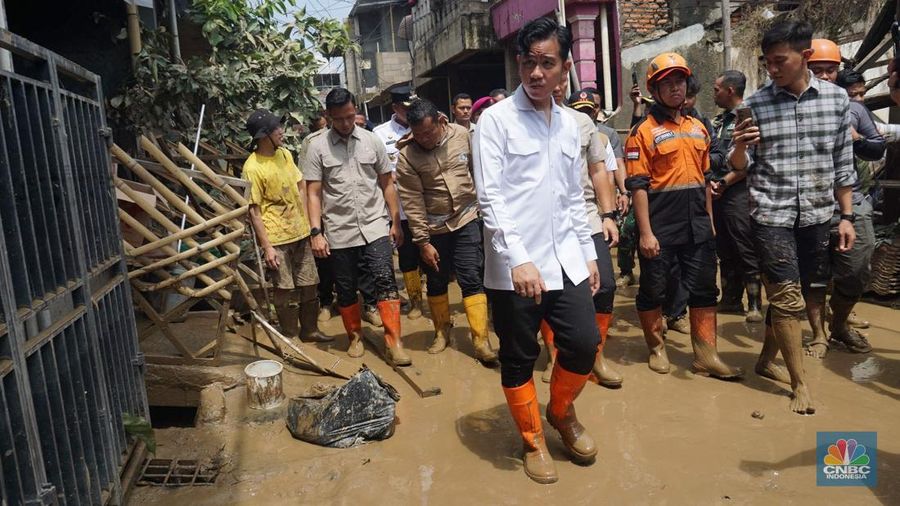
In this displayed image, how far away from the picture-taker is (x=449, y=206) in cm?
455

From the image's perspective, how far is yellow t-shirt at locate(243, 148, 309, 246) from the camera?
5.05 metres

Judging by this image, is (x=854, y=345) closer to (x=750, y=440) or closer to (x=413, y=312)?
(x=750, y=440)

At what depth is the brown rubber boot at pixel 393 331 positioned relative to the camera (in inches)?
183

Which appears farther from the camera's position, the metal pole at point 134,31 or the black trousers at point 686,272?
the metal pole at point 134,31

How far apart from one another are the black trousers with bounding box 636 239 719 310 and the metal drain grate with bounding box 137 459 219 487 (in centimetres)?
282

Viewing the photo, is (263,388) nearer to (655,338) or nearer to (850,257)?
(655,338)

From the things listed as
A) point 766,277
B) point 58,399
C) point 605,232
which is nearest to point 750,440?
point 766,277

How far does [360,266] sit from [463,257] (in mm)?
863

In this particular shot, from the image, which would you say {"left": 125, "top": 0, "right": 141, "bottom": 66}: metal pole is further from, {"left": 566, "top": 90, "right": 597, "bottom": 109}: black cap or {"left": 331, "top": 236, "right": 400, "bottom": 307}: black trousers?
{"left": 566, "top": 90, "right": 597, "bottom": 109}: black cap

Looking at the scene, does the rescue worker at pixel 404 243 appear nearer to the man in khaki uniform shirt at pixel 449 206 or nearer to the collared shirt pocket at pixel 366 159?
the collared shirt pocket at pixel 366 159

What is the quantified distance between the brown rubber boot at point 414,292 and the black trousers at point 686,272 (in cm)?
225

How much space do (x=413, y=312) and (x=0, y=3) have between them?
3868 millimetres

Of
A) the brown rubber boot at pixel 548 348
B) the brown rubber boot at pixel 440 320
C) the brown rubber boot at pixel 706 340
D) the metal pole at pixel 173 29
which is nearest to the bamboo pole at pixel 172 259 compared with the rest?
the brown rubber boot at pixel 440 320

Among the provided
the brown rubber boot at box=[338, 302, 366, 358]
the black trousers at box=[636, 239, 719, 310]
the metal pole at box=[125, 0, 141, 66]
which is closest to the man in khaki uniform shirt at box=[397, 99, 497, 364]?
the brown rubber boot at box=[338, 302, 366, 358]
